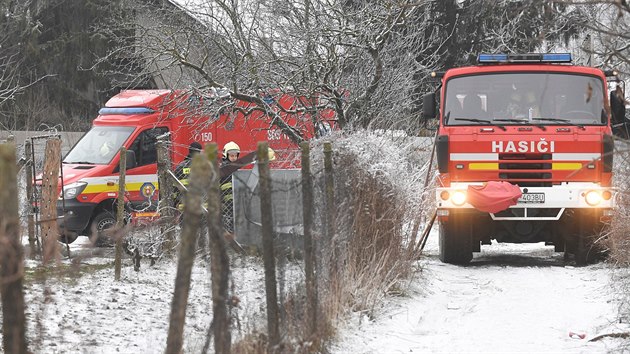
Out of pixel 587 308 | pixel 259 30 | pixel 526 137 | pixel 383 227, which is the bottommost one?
pixel 587 308

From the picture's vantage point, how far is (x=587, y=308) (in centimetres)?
1010

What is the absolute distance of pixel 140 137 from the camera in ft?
59.8

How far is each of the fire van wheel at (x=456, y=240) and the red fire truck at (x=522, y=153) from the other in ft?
0.04

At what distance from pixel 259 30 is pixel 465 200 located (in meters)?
6.52

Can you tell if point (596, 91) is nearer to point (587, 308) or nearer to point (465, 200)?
point (465, 200)

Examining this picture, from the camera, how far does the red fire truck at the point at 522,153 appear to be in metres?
13.0

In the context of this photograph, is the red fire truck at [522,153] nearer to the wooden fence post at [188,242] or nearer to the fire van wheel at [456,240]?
the fire van wheel at [456,240]

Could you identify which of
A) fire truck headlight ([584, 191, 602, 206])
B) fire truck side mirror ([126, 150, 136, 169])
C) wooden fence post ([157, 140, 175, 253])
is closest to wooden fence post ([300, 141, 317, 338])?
wooden fence post ([157, 140, 175, 253])

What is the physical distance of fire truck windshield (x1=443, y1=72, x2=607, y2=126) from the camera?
43.7 feet

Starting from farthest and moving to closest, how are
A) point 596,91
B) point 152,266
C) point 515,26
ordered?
point 515,26 → point 596,91 → point 152,266

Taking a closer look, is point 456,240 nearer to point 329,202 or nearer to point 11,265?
point 329,202

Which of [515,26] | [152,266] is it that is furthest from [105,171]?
[515,26]

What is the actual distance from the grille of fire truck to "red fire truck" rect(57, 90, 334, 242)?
428cm

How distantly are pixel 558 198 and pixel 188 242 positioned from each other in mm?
8950
